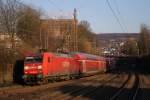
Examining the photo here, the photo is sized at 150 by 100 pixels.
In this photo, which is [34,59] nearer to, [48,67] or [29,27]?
[48,67]

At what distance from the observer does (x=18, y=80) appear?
46.4 m

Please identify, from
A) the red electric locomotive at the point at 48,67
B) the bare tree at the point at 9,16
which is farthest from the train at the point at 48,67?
the bare tree at the point at 9,16

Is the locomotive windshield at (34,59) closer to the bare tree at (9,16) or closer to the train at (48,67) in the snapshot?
the train at (48,67)

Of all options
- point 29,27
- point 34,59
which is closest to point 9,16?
point 29,27

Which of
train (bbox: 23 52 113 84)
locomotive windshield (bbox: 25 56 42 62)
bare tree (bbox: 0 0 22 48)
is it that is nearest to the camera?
train (bbox: 23 52 113 84)

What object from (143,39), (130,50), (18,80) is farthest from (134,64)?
Result: (18,80)

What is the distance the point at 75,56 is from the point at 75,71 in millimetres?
2281

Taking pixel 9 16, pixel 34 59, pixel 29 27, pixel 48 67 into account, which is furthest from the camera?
pixel 29 27

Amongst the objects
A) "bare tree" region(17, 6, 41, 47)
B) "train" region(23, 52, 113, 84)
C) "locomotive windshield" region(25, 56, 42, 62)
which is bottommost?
"train" region(23, 52, 113, 84)

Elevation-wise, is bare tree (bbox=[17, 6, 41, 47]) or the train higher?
bare tree (bbox=[17, 6, 41, 47])

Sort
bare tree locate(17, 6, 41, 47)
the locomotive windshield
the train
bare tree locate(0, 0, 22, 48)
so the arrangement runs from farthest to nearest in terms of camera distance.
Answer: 1. bare tree locate(17, 6, 41, 47)
2. bare tree locate(0, 0, 22, 48)
3. the locomotive windshield
4. the train

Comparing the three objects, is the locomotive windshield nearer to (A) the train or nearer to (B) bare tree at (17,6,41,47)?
(A) the train

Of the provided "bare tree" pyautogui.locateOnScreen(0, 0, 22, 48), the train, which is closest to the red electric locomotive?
the train

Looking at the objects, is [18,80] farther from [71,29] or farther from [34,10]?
[71,29]
